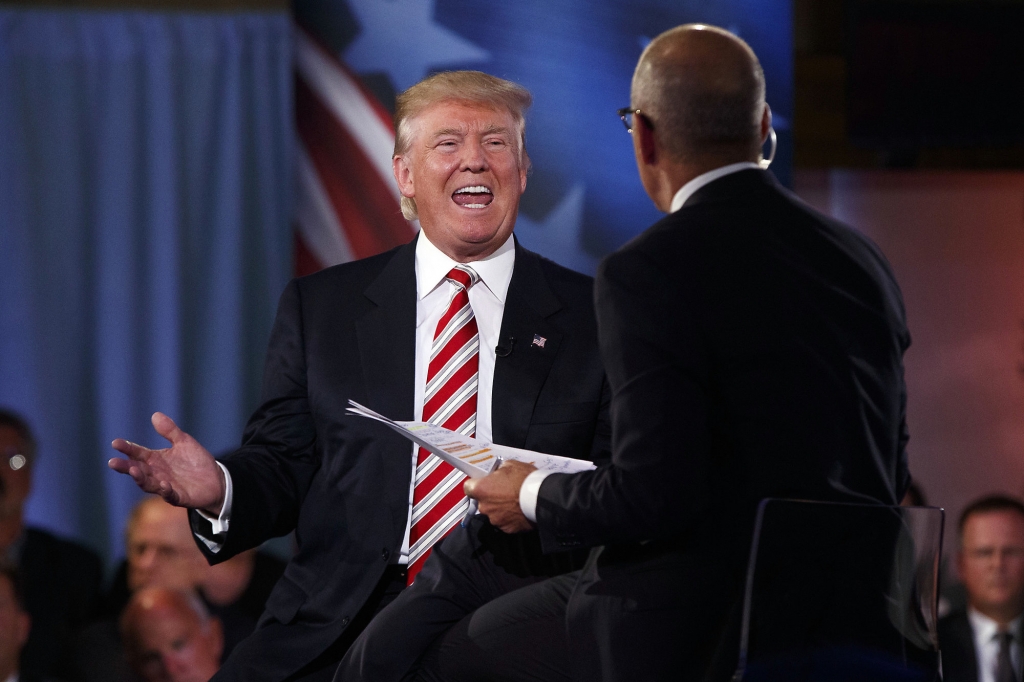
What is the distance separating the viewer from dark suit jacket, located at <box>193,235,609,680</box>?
2.04 metres

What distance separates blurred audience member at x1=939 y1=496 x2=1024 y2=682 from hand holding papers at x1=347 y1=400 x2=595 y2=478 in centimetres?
231

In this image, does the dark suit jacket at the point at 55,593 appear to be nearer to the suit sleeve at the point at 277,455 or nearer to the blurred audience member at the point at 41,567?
the blurred audience member at the point at 41,567

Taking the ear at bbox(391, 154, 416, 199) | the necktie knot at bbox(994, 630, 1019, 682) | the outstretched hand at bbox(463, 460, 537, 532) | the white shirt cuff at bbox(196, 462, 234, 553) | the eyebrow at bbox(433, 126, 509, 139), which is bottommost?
the necktie knot at bbox(994, 630, 1019, 682)

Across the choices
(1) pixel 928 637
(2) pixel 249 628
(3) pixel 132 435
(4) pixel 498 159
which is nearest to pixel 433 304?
(4) pixel 498 159

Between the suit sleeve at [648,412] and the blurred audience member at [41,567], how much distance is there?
10.2ft

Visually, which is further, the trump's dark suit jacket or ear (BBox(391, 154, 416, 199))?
the trump's dark suit jacket

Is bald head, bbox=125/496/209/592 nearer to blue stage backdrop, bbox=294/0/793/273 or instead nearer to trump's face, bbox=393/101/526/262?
blue stage backdrop, bbox=294/0/793/273

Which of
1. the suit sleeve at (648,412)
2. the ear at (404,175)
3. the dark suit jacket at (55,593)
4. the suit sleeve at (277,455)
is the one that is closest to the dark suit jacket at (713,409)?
the suit sleeve at (648,412)

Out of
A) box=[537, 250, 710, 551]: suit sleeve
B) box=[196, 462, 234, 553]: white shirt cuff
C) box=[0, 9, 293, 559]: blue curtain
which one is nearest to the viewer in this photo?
box=[537, 250, 710, 551]: suit sleeve

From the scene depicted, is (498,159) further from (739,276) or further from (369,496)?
(739,276)

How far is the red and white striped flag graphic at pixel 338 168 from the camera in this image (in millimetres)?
3176

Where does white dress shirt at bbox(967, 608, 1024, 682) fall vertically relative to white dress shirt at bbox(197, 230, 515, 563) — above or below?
below

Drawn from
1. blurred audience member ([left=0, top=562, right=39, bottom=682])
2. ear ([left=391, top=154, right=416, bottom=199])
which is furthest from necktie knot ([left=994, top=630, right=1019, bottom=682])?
blurred audience member ([left=0, top=562, right=39, bottom=682])

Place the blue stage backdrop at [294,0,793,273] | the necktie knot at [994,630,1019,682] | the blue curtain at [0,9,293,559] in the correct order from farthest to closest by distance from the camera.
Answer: the blue curtain at [0,9,293,559], the necktie knot at [994,630,1019,682], the blue stage backdrop at [294,0,793,273]
